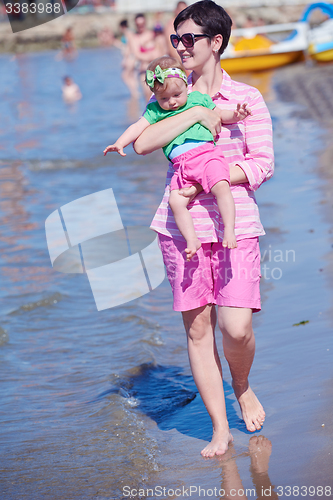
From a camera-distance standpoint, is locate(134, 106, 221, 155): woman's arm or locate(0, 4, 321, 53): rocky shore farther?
locate(0, 4, 321, 53): rocky shore

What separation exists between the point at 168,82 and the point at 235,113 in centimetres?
31

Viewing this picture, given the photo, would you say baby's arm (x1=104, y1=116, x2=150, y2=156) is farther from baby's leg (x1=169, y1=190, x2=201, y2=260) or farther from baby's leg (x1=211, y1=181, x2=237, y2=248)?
baby's leg (x1=211, y1=181, x2=237, y2=248)

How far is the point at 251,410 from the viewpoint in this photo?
9.98ft

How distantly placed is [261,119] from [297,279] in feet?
7.40

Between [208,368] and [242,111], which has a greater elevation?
[242,111]

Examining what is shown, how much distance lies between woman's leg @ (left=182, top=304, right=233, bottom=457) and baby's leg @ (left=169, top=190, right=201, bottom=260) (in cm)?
36

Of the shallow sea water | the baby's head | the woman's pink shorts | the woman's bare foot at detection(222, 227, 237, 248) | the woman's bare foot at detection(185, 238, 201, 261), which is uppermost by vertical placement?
the baby's head

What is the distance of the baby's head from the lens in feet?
8.77

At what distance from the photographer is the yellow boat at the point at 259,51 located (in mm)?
18234

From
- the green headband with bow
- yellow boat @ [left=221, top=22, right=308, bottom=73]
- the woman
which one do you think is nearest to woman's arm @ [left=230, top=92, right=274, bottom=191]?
the woman

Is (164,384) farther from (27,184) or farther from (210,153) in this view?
(27,184)

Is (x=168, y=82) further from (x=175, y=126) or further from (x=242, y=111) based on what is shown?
(x=242, y=111)

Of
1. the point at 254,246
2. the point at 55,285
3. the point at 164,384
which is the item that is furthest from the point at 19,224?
the point at 254,246

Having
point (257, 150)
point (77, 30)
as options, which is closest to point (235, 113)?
point (257, 150)
